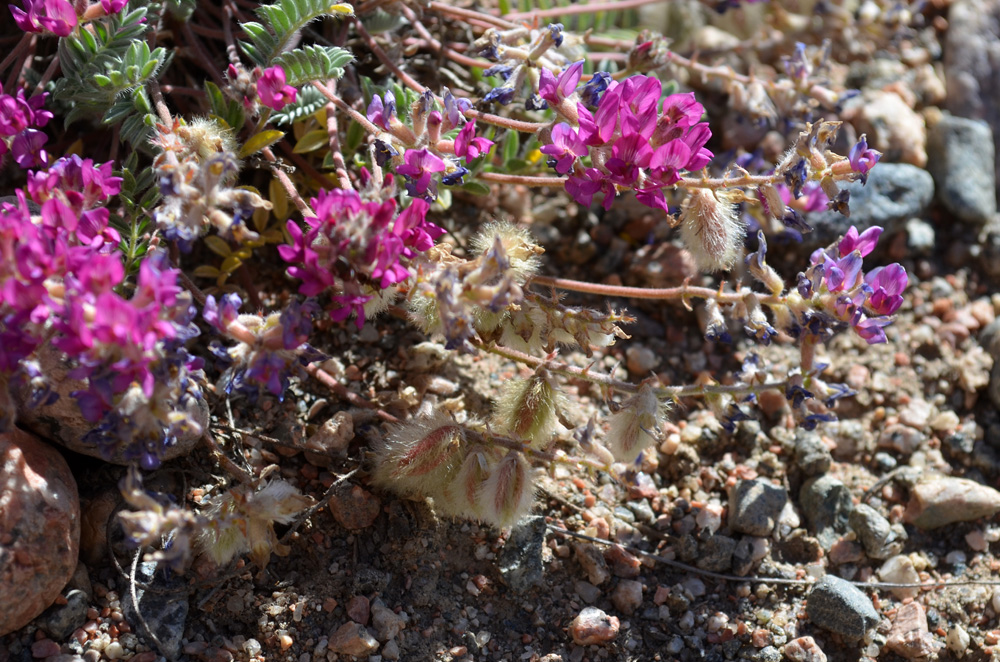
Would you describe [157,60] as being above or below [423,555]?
above

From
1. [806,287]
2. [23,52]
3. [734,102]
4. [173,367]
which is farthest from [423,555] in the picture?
[734,102]

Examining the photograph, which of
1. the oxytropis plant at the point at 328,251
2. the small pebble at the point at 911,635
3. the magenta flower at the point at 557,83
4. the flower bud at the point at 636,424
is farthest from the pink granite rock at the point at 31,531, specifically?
the small pebble at the point at 911,635

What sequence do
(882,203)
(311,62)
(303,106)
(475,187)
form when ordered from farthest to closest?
(882,203)
(475,187)
(303,106)
(311,62)

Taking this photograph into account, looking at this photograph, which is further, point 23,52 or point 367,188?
point 23,52

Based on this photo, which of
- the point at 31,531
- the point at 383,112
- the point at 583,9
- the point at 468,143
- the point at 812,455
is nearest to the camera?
the point at 31,531

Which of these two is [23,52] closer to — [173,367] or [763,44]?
[173,367]

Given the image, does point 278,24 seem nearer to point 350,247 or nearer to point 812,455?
point 350,247

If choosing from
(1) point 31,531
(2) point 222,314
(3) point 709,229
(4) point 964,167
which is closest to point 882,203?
(4) point 964,167
